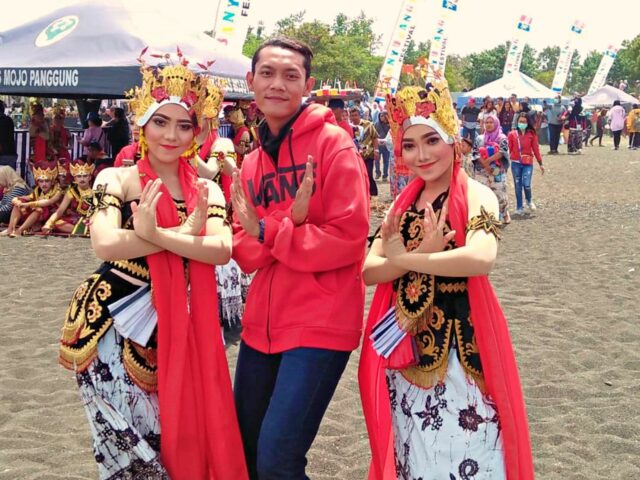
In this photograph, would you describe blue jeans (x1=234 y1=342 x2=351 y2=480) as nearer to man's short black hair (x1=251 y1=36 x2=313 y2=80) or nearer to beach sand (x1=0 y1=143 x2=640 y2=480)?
man's short black hair (x1=251 y1=36 x2=313 y2=80)

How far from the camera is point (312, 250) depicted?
8.54 ft

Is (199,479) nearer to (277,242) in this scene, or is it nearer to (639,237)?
(277,242)

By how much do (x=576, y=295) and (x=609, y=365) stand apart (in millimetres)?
2127

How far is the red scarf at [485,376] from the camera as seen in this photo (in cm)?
256

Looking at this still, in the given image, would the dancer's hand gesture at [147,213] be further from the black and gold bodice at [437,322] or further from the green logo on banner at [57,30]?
the green logo on banner at [57,30]

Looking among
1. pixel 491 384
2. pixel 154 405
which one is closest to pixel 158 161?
pixel 154 405

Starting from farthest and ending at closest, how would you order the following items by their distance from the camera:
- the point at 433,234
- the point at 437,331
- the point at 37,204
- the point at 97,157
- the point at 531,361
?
the point at 97,157, the point at 37,204, the point at 531,361, the point at 437,331, the point at 433,234

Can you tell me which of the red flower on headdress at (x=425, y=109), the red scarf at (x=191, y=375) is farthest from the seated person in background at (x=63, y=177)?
the red flower on headdress at (x=425, y=109)

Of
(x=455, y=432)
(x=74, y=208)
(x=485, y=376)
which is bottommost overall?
(x=74, y=208)

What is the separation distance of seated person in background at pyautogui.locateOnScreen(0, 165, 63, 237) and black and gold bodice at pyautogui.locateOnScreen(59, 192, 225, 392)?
895 cm

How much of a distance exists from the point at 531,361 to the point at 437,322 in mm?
3155

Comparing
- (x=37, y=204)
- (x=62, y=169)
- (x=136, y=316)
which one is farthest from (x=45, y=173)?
(x=136, y=316)

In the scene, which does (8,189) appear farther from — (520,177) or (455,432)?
(455,432)

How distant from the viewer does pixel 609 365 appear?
5402mm
